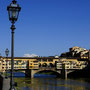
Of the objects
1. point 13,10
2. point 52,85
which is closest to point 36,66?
point 52,85

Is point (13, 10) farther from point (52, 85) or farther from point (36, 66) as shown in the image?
point (36, 66)

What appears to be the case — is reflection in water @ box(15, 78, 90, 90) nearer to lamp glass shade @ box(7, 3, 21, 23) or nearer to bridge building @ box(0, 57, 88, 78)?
bridge building @ box(0, 57, 88, 78)

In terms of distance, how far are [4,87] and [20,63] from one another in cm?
9219

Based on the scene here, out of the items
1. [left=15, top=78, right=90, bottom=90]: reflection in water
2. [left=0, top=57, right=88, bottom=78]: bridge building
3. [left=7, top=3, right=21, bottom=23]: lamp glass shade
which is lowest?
[left=15, top=78, right=90, bottom=90]: reflection in water

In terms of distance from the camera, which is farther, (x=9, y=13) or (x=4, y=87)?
(x=4, y=87)

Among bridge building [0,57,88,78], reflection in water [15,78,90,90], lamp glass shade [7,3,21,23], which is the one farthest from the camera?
bridge building [0,57,88,78]

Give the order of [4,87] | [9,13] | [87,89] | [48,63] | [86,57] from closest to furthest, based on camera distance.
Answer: [9,13] < [4,87] < [87,89] < [48,63] < [86,57]

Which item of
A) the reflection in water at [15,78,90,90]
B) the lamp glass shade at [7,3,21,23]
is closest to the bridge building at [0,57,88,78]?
the reflection in water at [15,78,90,90]

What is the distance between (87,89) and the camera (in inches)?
1946

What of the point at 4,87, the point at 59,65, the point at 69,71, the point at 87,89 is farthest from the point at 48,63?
the point at 4,87

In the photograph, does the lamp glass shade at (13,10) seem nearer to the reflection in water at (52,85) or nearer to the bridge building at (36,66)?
the reflection in water at (52,85)

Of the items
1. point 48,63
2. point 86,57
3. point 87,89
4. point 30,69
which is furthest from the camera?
point 86,57

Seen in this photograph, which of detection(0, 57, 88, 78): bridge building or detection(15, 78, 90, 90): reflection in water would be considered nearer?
detection(15, 78, 90, 90): reflection in water

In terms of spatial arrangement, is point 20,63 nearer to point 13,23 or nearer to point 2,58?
point 2,58
